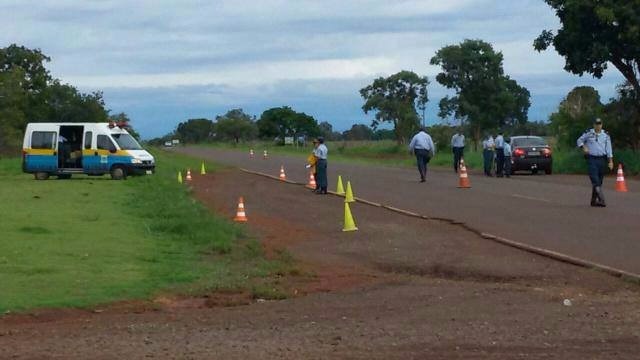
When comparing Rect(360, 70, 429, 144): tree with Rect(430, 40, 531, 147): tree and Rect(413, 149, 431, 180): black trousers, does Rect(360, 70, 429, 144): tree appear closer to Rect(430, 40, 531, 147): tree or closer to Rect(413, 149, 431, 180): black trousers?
Rect(430, 40, 531, 147): tree

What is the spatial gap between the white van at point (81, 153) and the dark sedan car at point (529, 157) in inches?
553

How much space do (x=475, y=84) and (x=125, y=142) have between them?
110ft

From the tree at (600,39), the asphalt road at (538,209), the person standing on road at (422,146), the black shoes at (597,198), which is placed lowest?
the asphalt road at (538,209)

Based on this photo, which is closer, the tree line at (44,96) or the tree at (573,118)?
the tree at (573,118)

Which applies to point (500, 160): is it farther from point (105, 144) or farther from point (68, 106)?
point (68, 106)

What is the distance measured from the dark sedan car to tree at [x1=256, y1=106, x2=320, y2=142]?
9760cm

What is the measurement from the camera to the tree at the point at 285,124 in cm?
14200

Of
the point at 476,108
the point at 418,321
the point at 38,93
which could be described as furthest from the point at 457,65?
the point at 418,321

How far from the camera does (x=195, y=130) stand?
18688cm

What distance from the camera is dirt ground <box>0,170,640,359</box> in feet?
27.4

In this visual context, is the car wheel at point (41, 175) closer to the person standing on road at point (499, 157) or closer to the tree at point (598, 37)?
the person standing on road at point (499, 157)

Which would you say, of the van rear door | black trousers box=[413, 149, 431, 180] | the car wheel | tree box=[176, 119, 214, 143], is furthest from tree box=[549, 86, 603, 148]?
tree box=[176, 119, 214, 143]

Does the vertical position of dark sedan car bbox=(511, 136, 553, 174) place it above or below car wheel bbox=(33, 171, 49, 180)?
above

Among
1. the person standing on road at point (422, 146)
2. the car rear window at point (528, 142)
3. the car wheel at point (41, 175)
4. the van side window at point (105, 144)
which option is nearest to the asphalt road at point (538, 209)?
the person standing on road at point (422, 146)
